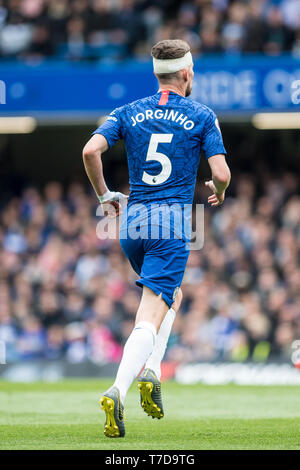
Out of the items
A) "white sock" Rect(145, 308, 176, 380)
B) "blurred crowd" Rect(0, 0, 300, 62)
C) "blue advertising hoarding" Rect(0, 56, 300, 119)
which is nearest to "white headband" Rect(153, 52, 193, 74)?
"white sock" Rect(145, 308, 176, 380)

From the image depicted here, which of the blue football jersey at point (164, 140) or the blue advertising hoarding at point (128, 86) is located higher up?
the blue advertising hoarding at point (128, 86)

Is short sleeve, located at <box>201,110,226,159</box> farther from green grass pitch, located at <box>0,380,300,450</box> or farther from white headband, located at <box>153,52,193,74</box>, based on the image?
green grass pitch, located at <box>0,380,300,450</box>

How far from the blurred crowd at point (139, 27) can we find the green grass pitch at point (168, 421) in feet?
24.2

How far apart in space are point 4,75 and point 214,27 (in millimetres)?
3756

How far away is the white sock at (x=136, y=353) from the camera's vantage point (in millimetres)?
5324

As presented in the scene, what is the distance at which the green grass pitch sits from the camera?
5199 millimetres

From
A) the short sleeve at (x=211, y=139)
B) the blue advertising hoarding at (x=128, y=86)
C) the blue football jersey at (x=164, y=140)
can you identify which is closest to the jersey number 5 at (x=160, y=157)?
the blue football jersey at (x=164, y=140)

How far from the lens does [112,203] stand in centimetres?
575

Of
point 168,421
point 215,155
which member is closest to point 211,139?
point 215,155

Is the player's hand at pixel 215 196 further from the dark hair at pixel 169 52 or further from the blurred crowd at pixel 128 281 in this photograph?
the blurred crowd at pixel 128 281

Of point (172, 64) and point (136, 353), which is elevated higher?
point (172, 64)

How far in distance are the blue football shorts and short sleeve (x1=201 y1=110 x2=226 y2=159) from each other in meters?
0.59

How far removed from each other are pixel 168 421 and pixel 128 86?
368 inches

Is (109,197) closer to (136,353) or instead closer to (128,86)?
(136,353)
